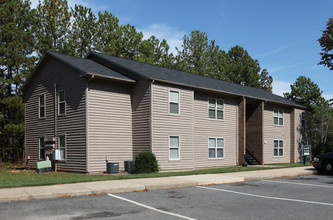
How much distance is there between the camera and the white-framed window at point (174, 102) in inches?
825

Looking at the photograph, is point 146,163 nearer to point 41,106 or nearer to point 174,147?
point 174,147

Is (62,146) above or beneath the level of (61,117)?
beneath

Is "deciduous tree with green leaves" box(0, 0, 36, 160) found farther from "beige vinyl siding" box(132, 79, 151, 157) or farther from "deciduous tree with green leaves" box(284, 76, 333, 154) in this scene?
"deciduous tree with green leaves" box(284, 76, 333, 154)

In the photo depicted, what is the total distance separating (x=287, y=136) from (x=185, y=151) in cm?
1450

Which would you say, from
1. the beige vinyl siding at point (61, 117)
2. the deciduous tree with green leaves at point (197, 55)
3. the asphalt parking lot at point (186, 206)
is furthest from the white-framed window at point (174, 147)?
the deciduous tree with green leaves at point (197, 55)

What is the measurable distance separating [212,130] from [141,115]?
6.12m

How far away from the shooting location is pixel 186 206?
944cm

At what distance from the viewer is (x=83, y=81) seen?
19.4 m

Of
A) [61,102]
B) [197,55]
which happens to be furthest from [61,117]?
[197,55]

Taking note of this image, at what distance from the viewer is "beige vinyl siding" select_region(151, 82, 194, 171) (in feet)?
65.4

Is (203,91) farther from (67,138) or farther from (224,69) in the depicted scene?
(224,69)

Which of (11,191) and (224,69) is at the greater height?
(224,69)

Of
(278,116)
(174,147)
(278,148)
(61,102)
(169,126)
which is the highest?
(61,102)

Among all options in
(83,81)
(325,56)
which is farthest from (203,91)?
(325,56)
